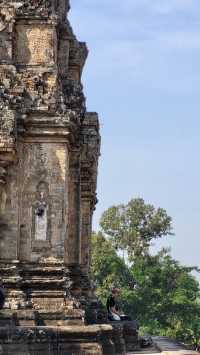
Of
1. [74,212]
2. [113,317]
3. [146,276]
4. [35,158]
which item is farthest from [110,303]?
[146,276]

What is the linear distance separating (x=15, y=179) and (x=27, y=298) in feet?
9.69

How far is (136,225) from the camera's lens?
65.9m

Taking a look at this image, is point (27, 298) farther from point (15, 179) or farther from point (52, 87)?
point (52, 87)

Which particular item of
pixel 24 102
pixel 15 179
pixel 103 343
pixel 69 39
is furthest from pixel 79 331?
pixel 69 39

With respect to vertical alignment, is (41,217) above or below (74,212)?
below

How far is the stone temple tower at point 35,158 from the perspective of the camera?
21656mm

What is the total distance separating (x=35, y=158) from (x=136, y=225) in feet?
143

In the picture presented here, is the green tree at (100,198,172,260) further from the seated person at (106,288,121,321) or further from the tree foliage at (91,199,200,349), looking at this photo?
the seated person at (106,288,121,321)

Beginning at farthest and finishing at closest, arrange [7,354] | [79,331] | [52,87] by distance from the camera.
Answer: [52,87] → [79,331] → [7,354]

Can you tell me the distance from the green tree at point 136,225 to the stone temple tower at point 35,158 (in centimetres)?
4129

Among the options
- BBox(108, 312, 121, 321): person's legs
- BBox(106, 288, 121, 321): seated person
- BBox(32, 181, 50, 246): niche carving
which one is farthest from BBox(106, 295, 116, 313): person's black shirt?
BBox(32, 181, 50, 246): niche carving

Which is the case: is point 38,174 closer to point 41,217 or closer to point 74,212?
point 41,217

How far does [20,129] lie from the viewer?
22.3m

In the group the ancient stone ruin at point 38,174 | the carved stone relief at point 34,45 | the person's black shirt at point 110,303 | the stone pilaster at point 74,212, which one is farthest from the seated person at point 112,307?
the carved stone relief at point 34,45
